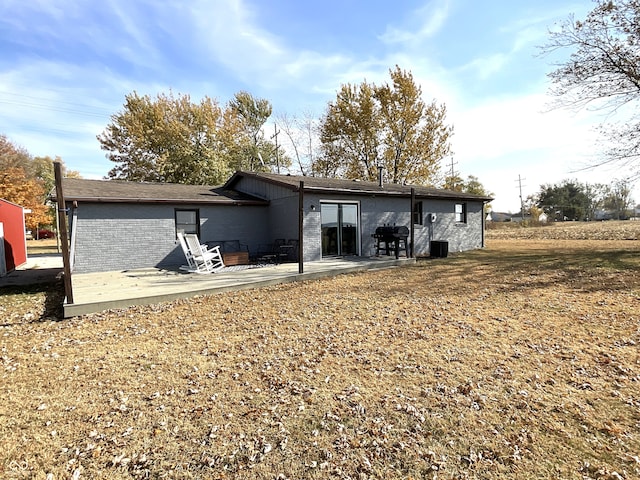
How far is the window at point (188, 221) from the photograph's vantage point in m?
11.6

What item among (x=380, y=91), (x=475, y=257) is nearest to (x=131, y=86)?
(x=380, y=91)

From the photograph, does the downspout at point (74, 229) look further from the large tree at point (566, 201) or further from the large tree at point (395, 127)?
the large tree at point (566, 201)

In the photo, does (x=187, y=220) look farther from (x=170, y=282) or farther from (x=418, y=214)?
(x=418, y=214)

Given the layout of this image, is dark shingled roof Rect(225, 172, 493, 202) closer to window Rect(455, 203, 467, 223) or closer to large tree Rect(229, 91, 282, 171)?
window Rect(455, 203, 467, 223)

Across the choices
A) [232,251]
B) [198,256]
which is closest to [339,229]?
[232,251]

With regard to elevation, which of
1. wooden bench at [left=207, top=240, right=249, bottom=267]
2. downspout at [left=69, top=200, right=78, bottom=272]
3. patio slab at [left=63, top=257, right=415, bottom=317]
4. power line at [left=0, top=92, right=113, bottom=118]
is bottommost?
patio slab at [left=63, top=257, right=415, bottom=317]

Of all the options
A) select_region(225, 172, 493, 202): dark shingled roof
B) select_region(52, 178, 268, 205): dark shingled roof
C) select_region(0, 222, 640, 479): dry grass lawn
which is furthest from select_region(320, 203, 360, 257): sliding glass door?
select_region(0, 222, 640, 479): dry grass lawn

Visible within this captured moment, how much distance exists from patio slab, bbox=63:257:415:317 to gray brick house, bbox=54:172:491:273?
0.83m

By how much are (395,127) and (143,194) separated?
1983cm

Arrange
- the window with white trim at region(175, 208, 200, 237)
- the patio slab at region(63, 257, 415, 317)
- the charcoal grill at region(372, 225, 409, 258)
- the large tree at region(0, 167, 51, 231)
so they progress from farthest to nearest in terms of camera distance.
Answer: the large tree at region(0, 167, 51, 231) < the charcoal grill at region(372, 225, 409, 258) < the window with white trim at region(175, 208, 200, 237) < the patio slab at region(63, 257, 415, 317)

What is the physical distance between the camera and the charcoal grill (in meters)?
12.1

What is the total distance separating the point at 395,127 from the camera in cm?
2567

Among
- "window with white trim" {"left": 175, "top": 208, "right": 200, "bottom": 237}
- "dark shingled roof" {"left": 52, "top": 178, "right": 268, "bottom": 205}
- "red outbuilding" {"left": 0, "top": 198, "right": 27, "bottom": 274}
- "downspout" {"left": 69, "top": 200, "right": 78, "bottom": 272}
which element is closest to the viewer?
"downspout" {"left": 69, "top": 200, "right": 78, "bottom": 272}

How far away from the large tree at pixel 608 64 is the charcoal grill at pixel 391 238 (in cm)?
862
